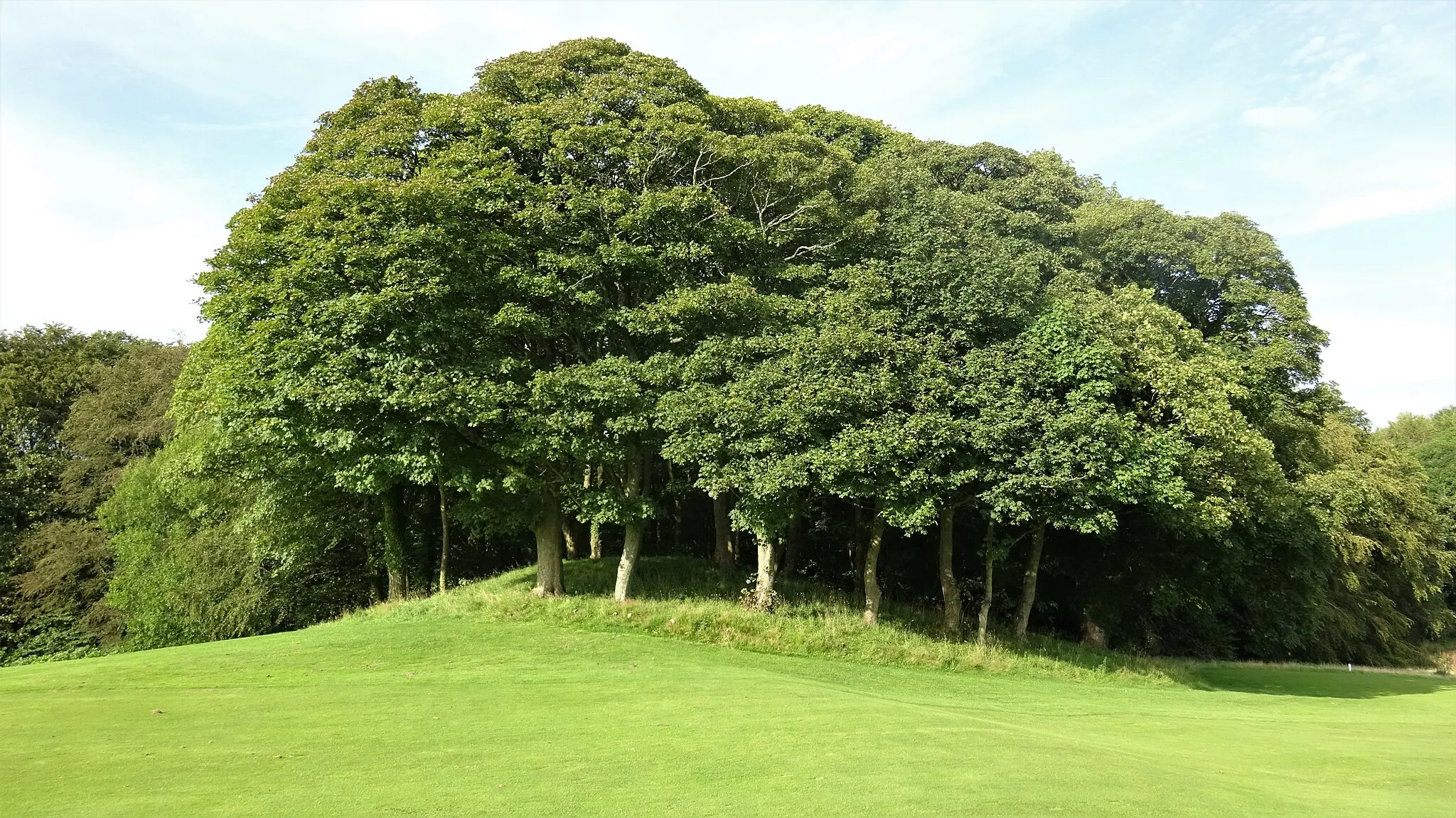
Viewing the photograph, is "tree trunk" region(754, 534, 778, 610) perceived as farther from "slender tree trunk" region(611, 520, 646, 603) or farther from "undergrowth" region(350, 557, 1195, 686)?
"slender tree trunk" region(611, 520, 646, 603)

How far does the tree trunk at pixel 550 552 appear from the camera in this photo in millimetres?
Result: 25819

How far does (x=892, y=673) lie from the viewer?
2170 centimetres

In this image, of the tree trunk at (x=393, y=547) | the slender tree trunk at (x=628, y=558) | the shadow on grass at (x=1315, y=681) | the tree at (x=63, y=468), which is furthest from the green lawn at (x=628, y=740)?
the tree at (x=63, y=468)

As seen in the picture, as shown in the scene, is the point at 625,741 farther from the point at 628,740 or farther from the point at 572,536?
the point at 572,536

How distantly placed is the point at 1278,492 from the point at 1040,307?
9259 mm

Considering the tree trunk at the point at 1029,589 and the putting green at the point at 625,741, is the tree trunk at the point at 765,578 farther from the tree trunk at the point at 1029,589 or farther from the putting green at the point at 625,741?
the tree trunk at the point at 1029,589

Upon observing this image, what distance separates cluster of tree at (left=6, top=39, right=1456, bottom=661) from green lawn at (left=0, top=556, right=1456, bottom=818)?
18.1 ft

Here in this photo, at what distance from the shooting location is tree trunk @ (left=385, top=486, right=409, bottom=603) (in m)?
31.1

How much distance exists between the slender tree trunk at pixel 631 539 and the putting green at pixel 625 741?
471cm

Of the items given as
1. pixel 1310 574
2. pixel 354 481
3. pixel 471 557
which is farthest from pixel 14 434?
pixel 1310 574

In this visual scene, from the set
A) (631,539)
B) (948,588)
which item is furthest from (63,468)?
(948,588)

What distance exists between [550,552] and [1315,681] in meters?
25.3

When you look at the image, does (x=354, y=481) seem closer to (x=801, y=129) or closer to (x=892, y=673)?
(x=892, y=673)

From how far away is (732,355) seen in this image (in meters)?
24.2
